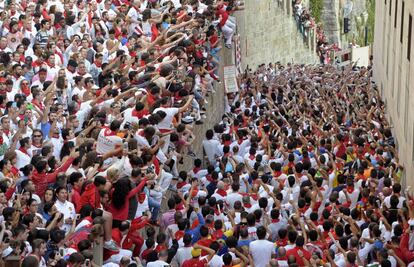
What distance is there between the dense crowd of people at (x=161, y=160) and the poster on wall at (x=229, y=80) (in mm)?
1342

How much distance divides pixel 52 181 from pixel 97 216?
134cm

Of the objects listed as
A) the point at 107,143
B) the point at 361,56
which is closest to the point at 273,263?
the point at 107,143

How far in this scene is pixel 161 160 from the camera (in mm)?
20703

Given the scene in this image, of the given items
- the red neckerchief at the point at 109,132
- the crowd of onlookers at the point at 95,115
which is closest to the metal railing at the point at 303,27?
the crowd of onlookers at the point at 95,115

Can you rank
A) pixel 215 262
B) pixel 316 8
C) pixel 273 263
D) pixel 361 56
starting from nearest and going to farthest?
pixel 273 263 → pixel 215 262 → pixel 361 56 → pixel 316 8

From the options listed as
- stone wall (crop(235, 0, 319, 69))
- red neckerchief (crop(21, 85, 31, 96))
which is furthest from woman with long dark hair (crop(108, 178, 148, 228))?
stone wall (crop(235, 0, 319, 69))

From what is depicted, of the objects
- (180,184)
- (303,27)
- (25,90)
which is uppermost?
(25,90)

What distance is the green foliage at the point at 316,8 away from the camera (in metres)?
63.3

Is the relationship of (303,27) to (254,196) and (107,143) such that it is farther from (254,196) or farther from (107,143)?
(107,143)

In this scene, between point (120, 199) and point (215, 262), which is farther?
point (120, 199)

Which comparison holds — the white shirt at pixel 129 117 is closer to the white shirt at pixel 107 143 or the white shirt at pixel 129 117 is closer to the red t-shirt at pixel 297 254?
the white shirt at pixel 107 143

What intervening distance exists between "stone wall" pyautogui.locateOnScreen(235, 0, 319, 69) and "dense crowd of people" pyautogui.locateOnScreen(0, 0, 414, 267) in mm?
11759

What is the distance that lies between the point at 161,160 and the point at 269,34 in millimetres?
26643

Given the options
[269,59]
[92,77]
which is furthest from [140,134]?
[269,59]
